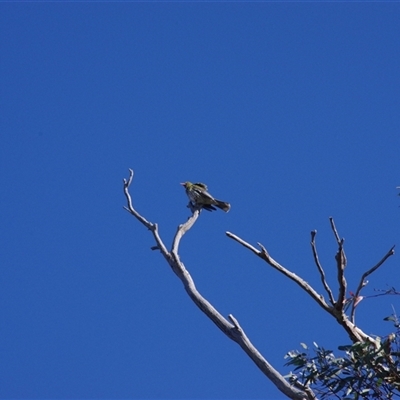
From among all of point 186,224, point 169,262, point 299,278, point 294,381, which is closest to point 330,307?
point 299,278

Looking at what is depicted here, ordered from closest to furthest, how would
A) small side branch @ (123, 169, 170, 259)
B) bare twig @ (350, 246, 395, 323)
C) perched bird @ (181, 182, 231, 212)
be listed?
1. bare twig @ (350, 246, 395, 323)
2. small side branch @ (123, 169, 170, 259)
3. perched bird @ (181, 182, 231, 212)

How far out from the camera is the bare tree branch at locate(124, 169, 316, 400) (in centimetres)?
519

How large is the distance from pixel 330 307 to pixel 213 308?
3.80 feet

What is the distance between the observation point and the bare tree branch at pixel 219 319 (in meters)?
5.19

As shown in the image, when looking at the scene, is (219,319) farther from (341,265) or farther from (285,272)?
(341,265)

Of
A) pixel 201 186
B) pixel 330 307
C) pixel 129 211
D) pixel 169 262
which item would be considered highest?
pixel 201 186

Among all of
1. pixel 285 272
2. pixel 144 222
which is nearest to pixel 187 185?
pixel 144 222

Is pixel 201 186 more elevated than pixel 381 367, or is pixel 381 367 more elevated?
pixel 201 186

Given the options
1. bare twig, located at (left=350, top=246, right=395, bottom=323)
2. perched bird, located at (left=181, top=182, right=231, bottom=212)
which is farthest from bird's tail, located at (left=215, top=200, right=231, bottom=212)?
bare twig, located at (left=350, top=246, right=395, bottom=323)

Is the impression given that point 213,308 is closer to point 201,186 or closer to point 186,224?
point 186,224

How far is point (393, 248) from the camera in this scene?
4.78 m

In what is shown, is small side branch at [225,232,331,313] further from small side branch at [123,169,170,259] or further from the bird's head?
the bird's head

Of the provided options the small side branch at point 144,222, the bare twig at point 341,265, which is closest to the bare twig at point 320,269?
the bare twig at point 341,265

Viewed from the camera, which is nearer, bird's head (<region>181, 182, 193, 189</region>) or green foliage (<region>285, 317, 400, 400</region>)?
green foliage (<region>285, 317, 400, 400</region>)
